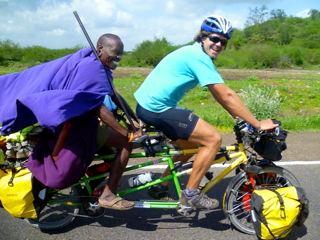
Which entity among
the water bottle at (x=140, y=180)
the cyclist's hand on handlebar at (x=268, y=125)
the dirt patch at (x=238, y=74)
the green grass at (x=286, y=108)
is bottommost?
the dirt patch at (x=238, y=74)

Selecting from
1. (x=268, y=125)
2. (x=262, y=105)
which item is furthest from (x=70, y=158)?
(x=262, y=105)

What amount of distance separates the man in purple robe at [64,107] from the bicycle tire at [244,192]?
3.95ft

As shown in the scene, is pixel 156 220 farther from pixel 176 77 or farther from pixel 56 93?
pixel 56 93

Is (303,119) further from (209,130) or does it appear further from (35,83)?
(35,83)

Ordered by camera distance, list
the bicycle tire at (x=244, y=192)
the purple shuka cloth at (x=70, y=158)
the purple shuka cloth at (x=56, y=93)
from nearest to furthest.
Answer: the purple shuka cloth at (x=56, y=93)
the purple shuka cloth at (x=70, y=158)
the bicycle tire at (x=244, y=192)

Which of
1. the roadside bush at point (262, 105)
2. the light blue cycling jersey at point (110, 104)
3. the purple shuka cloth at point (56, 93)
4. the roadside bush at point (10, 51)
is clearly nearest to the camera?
the purple shuka cloth at point (56, 93)

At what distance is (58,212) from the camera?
4910 mm

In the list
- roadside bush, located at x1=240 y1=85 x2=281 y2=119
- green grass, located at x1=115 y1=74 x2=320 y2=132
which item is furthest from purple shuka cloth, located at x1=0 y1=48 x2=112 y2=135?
roadside bush, located at x1=240 y1=85 x2=281 y2=119

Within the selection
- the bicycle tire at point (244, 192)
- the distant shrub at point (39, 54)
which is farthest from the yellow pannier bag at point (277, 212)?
the distant shrub at point (39, 54)

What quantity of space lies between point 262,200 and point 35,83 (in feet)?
7.98

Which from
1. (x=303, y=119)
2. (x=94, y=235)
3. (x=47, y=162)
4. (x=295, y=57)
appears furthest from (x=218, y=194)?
(x=295, y=57)

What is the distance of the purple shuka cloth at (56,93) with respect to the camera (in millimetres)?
3926

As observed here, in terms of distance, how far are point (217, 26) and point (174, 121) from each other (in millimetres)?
1016

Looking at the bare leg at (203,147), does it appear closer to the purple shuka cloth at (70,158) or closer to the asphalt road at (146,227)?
the asphalt road at (146,227)
